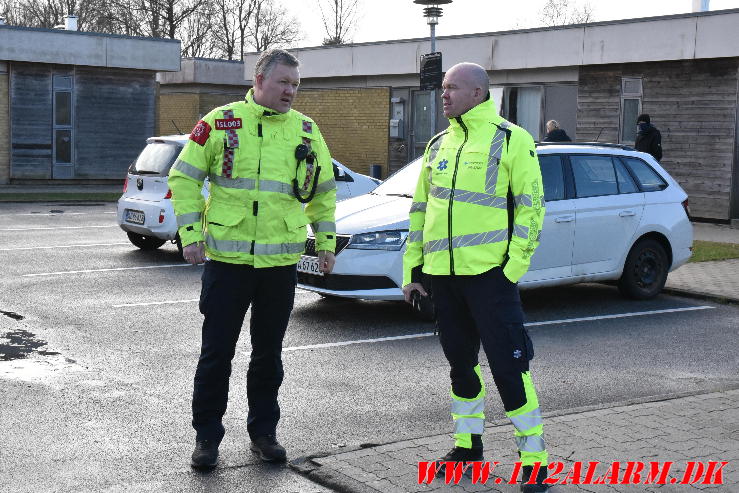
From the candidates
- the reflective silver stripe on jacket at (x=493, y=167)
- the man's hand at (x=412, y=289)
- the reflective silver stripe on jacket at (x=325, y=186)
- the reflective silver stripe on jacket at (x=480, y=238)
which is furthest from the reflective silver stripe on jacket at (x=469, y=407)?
the reflective silver stripe on jacket at (x=325, y=186)

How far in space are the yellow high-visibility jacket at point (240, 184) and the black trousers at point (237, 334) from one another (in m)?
0.11

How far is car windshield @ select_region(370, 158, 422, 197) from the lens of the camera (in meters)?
10.2

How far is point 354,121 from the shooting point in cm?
2834

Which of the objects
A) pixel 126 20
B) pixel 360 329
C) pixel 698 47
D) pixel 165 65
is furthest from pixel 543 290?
pixel 126 20

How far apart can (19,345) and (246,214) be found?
3.81 m

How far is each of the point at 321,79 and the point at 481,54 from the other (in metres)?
6.50

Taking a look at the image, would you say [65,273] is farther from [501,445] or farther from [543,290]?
[501,445]

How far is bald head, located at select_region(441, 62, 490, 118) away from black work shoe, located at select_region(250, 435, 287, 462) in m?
1.90

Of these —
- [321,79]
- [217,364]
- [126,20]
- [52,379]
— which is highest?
[126,20]

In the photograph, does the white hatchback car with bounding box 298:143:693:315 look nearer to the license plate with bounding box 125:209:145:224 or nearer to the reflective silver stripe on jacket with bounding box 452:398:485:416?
the reflective silver stripe on jacket with bounding box 452:398:485:416

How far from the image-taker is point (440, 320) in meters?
5.05

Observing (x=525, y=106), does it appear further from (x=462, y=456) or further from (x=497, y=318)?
(x=497, y=318)
